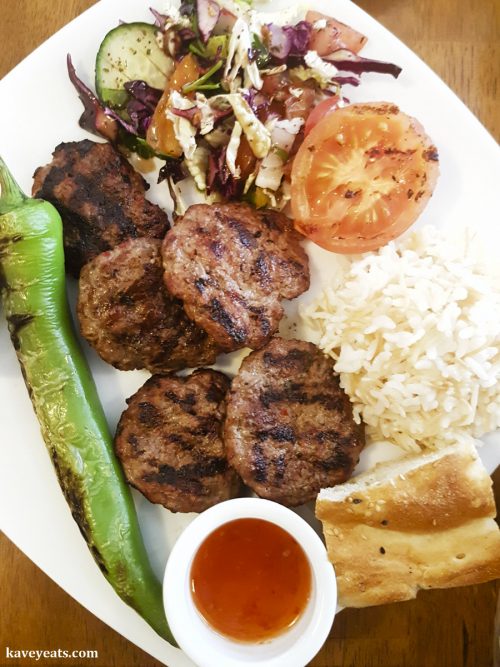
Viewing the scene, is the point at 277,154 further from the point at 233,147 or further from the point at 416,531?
the point at 416,531

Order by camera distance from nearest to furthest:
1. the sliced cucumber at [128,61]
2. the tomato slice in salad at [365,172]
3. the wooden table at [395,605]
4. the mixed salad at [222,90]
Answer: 1. the tomato slice in salad at [365,172]
2. the mixed salad at [222,90]
3. the sliced cucumber at [128,61]
4. the wooden table at [395,605]

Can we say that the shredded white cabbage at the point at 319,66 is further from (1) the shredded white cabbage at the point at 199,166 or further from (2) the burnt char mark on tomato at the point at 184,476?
(2) the burnt char mark on tomato at the point at 184,476

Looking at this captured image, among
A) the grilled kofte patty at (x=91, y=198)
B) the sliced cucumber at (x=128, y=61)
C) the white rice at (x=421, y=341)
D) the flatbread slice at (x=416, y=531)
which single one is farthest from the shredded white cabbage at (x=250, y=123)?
the flatbread slice at (x=416, y=531)

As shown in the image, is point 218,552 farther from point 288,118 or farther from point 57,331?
point 288,118

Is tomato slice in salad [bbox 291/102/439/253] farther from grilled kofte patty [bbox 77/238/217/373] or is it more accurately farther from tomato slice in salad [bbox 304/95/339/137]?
grilled kofte patty [bbox 77/238/217/373]

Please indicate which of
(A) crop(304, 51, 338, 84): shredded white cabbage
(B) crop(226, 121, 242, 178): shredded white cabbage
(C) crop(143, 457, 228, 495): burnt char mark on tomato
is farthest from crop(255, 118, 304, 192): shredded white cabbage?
(C) crop(143, 457, 228, 495): burnt char mark on tomato
